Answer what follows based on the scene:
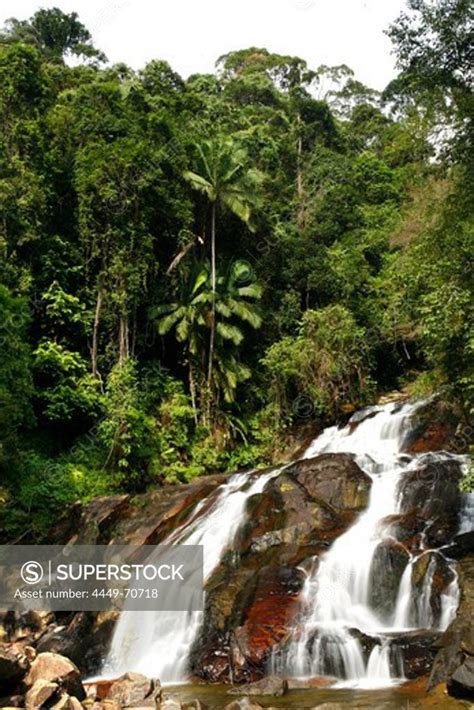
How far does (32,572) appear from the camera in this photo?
571 inches

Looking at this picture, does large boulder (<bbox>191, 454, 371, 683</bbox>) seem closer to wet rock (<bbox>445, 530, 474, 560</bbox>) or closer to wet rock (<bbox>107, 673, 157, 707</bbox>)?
wet rock (<bbox>107, 673, 157, 707</bbox>)

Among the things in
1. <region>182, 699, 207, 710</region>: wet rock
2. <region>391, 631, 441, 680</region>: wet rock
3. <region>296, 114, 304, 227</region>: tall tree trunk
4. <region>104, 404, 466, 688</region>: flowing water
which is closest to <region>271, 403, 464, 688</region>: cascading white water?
<region>104, 404, 466, 688</region>: flowing water

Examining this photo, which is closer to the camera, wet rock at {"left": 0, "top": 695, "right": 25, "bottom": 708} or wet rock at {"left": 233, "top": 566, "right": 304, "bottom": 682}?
wet rock at {"left": 0, "top": 695, "right": 25, "bottom": 708}

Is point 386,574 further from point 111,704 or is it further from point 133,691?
point 111,704

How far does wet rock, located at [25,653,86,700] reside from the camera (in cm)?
877

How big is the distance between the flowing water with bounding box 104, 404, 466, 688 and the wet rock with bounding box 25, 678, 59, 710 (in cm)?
244

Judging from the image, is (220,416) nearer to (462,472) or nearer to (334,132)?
(462,472)

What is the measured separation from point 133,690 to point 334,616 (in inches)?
137

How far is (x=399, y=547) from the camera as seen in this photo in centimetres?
1131

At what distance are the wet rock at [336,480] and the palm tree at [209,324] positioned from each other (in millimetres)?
6890

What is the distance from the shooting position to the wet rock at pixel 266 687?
8.83 m

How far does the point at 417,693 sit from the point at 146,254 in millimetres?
15809

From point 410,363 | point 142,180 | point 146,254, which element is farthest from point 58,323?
point 410,363

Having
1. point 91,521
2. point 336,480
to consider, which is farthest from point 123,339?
point 336,480
